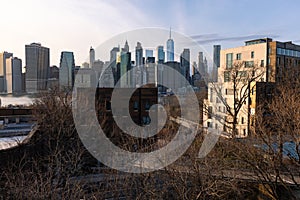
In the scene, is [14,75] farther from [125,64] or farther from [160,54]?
[160,54]

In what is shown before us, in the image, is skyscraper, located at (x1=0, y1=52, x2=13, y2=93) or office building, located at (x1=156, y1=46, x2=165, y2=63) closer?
office building, located at (x1=156, y1=46, x2=165, y2=63)

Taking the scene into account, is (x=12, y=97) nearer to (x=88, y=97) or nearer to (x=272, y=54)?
(x=88, y=97)

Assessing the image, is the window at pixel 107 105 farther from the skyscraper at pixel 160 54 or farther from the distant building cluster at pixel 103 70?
the skyscraper at pixel 160 54

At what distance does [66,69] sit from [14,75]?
2.85 metres

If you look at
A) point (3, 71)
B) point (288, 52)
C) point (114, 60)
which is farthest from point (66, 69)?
point (288, 52)

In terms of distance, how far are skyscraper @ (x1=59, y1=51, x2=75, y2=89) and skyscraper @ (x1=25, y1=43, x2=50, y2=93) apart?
1252 mm

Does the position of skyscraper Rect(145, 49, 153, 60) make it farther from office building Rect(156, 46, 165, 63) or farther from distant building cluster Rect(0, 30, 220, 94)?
office building Rect(156, 46, 165, 63)

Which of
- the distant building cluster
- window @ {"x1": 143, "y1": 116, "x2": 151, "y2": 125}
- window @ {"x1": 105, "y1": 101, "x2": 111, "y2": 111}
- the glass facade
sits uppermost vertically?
the glass facade

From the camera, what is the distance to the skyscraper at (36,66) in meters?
10.9

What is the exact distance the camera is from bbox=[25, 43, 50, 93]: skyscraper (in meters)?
10.9

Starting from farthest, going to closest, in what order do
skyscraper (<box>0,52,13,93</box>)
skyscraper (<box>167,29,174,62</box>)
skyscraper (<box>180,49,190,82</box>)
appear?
skyscraper (<box>0,52,13,93</box>), skyscraper (<box>180,49,190,82</box>), skyscraper (<box>167,29,174,62</box>)

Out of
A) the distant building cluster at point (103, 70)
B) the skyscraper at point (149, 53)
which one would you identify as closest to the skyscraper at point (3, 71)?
the distant building cluster at point (103, 70)

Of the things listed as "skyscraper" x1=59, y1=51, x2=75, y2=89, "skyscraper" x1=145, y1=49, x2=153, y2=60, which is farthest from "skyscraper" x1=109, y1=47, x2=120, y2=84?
"skyscraper" x1=59, y1=51, x2=75, y2=89

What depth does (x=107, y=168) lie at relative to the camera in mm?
5875
